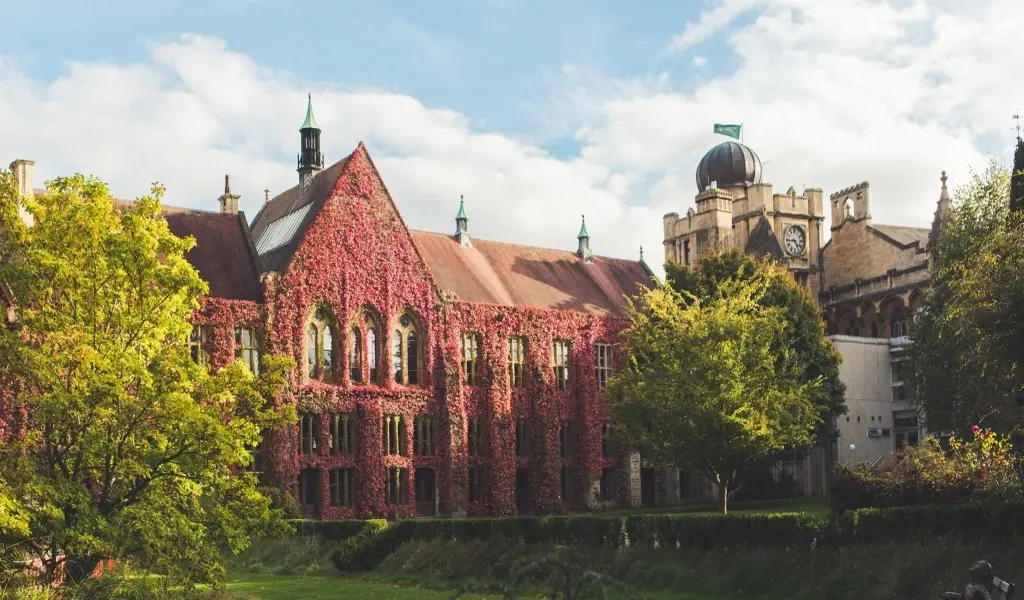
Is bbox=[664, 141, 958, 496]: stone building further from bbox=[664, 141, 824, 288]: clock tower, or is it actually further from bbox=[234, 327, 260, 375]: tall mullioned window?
bbox=[234, 327, 260, 375]: tall mullioned window

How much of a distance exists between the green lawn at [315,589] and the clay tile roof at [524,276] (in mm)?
27841

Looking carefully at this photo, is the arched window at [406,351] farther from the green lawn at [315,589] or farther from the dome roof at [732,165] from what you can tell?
the dome roof at [732,165]

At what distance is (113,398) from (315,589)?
30.2ft

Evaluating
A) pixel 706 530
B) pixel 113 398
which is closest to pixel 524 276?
pixel 706 530

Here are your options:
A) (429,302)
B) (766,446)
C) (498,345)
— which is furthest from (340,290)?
(766,446)

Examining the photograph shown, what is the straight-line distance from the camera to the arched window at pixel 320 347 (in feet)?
186

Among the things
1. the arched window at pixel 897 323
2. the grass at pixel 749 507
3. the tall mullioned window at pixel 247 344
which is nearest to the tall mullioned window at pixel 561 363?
the grass at pixel 749 507

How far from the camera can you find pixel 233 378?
2852cm

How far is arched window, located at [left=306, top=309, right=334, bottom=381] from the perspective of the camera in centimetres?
5669

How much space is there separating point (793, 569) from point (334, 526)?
1919cm

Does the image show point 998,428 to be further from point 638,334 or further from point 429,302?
point 429,302

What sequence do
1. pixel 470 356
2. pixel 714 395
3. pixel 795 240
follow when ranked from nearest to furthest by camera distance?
1. pixel 714 395
2. pixel 470 356
3. pixel 795 240

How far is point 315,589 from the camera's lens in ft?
107

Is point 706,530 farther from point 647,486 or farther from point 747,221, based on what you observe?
point 747,221
